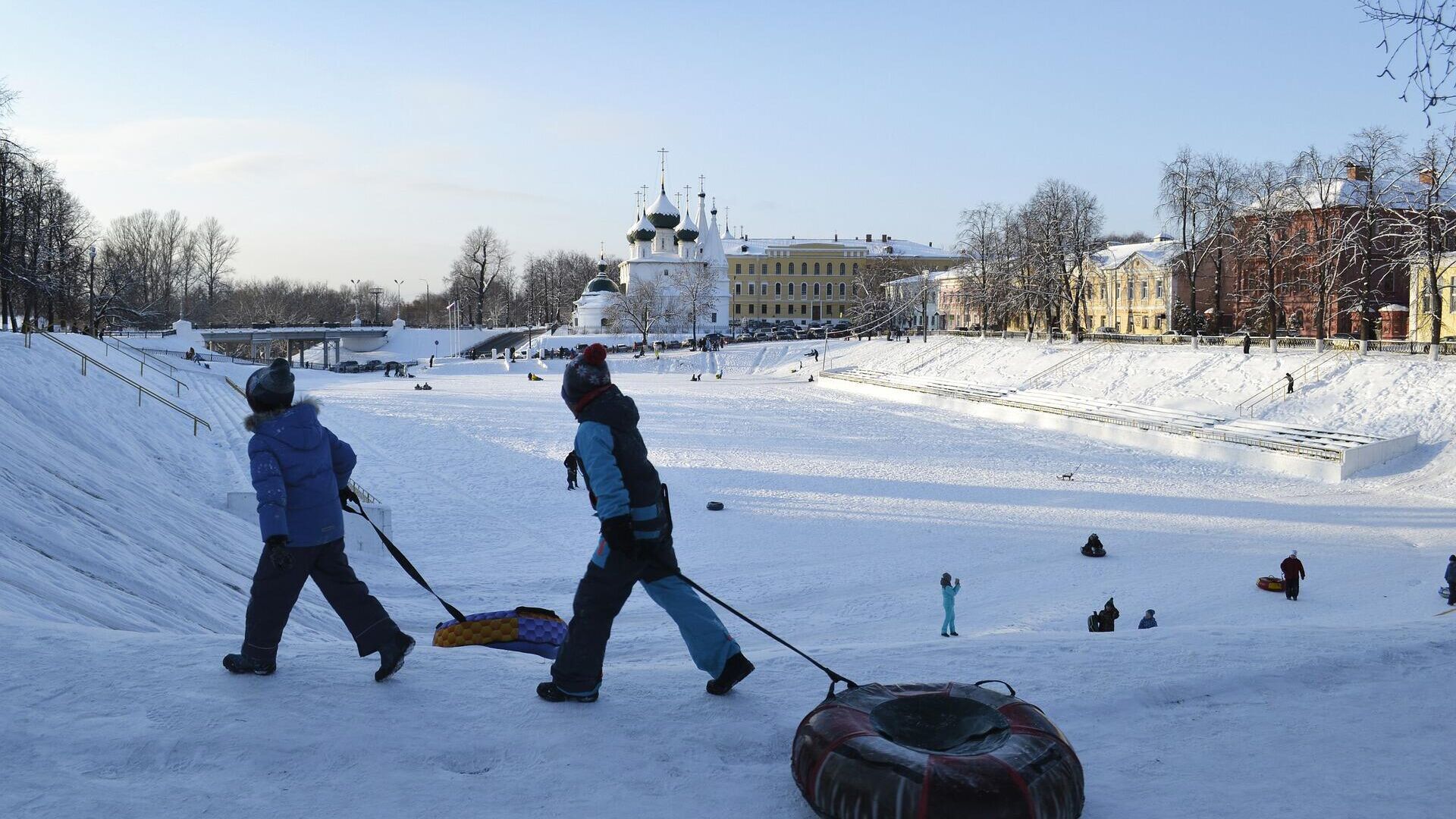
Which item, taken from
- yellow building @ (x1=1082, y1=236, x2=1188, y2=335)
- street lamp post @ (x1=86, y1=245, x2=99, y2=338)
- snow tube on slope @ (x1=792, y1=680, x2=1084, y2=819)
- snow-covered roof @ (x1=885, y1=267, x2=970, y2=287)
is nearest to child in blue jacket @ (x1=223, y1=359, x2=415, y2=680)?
snow tube on slope @ (x1=792, y1=680, x2=1084, y2=819)

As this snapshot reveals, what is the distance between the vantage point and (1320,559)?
17.2m

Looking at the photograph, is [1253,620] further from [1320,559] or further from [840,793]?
[840,793]

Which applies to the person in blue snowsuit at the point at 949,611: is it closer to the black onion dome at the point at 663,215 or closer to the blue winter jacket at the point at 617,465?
the blue winter jacket at the point at 617,465

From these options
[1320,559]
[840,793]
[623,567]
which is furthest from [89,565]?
[1320,559]

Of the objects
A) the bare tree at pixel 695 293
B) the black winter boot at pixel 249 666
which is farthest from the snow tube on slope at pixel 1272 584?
the bare tree at pixel 695 293

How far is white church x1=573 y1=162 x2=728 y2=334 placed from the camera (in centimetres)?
9406

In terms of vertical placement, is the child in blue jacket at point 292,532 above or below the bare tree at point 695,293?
below

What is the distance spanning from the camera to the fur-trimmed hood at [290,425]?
15.7ft

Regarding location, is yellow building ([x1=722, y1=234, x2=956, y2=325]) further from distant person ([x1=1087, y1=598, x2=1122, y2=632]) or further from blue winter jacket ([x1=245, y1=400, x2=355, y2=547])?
blue winter jacket ([x1=245, y1=400, x2=355, y2=547])

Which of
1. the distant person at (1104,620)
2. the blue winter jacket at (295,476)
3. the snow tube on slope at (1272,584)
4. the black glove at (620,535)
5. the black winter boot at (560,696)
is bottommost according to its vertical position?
the snow tube on slope at (1272,584)

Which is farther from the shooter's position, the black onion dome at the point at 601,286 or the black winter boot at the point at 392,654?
the black onion dome at the point at 601,286

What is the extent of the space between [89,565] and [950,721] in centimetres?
735

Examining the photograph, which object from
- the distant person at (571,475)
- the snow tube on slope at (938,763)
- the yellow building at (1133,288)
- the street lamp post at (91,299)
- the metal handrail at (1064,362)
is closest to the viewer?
the snow tube on slope at (938,763)

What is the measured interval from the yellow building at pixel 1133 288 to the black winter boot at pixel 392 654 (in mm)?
59240
